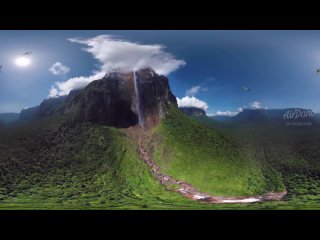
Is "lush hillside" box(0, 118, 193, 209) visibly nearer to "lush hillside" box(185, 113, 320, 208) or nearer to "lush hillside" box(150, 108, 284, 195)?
"lush hillside" box(150, 108, 284, 195)

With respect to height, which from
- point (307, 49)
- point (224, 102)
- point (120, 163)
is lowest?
point (120, 163)

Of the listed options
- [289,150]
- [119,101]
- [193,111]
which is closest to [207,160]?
[193,111]

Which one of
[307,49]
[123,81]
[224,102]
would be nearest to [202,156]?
[224,102]

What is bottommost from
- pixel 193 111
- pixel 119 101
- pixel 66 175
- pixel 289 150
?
pixel 66 175

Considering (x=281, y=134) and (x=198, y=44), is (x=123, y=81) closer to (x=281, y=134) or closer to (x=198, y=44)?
(x=198, y=44)

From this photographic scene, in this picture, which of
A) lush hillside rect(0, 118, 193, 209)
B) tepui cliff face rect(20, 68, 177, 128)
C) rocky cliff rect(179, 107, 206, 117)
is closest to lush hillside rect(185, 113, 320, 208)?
rocky cliff rect(179, 107, 206, 117)

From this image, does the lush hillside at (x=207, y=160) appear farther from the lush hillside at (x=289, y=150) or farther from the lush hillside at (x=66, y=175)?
the lush hillside at (x=66, y=175)

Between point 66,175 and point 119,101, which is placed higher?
point 119,101

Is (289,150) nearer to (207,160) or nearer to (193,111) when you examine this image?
(207,160)
